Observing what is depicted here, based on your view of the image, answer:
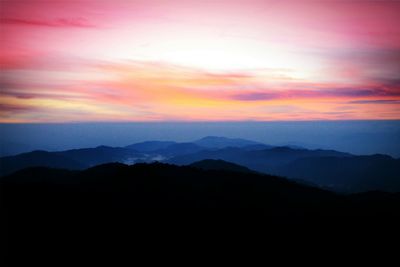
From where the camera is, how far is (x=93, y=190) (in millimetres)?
24250

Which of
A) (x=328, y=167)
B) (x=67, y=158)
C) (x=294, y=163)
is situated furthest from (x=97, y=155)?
(x=328, y=167)

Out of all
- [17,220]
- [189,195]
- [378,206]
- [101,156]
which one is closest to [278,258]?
[189,195]

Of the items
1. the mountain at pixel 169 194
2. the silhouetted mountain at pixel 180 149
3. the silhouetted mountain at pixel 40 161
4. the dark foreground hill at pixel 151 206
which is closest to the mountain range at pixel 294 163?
the silhouetted mountain at pixel 40 161

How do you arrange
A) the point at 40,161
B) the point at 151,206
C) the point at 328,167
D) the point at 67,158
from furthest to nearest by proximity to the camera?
1. the point at 328,167
2. the point at 67,158
3. the point at 40,161
4. the point at 151,206

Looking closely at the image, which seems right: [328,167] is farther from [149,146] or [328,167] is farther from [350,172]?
[149,146]

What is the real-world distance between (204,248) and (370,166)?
296 feet

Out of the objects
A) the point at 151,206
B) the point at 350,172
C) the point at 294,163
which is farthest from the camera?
the point at 294,163

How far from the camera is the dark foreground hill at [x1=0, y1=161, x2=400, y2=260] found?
14.3 m

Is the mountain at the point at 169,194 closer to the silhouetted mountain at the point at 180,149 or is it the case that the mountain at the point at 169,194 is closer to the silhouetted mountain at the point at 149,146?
the silhouetted mountain at the point at 180,149

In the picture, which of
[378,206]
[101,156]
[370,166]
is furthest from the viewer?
[101,156]

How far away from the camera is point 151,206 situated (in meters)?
20.6

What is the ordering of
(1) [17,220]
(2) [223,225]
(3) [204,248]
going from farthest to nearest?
(2) [223,225]
(3) [204,248]
(1) [17,220]

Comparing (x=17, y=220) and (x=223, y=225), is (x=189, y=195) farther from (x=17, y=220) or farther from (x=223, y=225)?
(x=17, y=220)

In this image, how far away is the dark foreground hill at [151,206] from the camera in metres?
14.3
